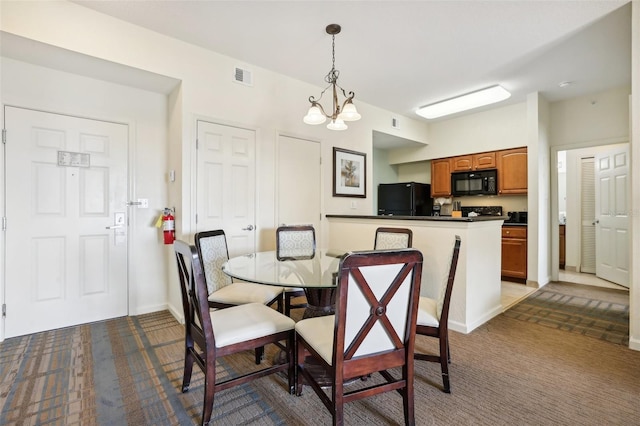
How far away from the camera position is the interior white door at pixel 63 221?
2.60 m

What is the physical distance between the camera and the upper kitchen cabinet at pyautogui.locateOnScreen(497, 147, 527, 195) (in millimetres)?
4566

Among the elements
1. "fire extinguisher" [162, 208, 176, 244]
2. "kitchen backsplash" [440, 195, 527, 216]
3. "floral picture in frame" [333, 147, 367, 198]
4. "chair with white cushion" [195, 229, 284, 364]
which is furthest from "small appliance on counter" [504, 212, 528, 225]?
"fire extinguisher" [162, 208, 176, 244]

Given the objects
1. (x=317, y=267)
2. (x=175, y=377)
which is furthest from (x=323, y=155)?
(x=175, y=377)

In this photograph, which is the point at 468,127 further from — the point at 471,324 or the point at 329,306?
the point at 329,306

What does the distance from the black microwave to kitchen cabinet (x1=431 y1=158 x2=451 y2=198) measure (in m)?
0.11

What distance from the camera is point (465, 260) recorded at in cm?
262

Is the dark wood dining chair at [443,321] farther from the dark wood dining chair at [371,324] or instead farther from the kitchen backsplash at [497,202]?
the kitchen backsplash at [497,202]

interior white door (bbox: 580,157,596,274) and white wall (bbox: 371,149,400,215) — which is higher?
white wall (bbox: 371,149,400,215)

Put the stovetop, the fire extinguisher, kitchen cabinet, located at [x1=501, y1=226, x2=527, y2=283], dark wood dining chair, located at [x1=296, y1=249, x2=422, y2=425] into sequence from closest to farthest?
dark wood dining chair, located at [x1=296, y1=249, x2=422, y2=425] < the fire extinguisher < kitchen cabinet, located at [x1=501, y1=226, x2=527, y2=283] < the stovetop

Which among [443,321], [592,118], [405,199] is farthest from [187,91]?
[592,118]

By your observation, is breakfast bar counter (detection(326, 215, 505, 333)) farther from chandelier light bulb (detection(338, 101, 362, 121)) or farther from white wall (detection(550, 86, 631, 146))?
white wall (detection(550, 86, 631, 146))

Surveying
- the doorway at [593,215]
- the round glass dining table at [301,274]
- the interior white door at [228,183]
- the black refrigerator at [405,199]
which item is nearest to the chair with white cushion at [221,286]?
the round glass dining table at [301,274]

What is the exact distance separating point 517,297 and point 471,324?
1531mm

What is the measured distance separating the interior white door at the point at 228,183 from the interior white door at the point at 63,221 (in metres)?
0.84
